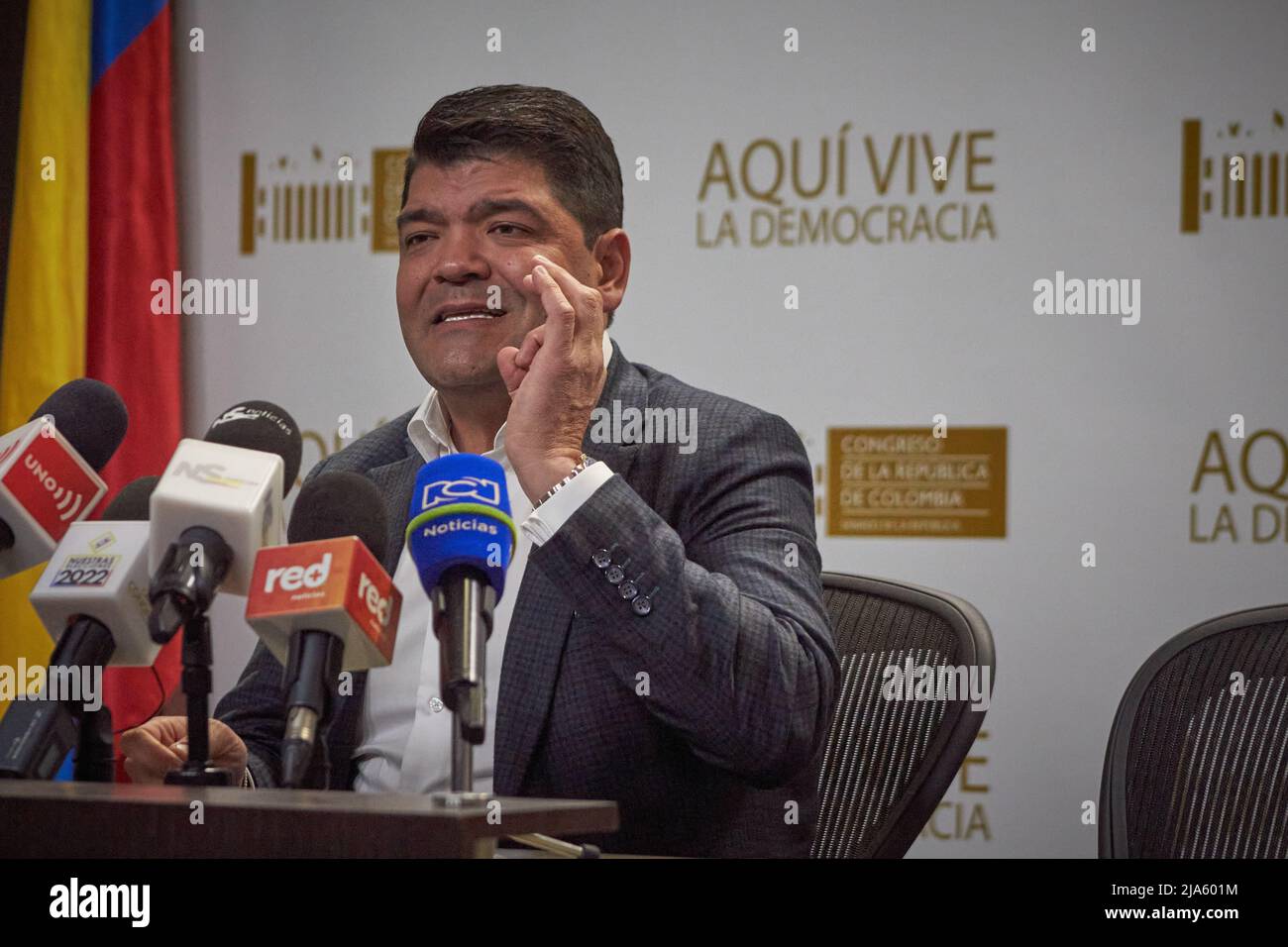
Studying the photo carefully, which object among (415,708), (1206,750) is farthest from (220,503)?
(1206,750)

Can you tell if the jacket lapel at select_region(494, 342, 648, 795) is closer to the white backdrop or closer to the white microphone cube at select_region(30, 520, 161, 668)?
the white microphone cube at select_region(30, 520, 161, 668)

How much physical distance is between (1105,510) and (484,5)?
1.87m

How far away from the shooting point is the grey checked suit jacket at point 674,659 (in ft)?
4.88

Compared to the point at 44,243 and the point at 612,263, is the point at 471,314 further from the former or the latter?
the point at 44,243

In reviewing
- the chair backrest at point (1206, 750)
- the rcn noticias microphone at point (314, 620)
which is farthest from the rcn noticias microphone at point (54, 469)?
the chair backrest at point (1206, 750)

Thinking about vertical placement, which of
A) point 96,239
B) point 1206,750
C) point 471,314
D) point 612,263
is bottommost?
point 1206,750

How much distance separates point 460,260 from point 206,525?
859 millimetres

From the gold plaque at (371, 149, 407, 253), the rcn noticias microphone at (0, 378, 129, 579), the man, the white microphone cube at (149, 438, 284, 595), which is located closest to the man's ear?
the man

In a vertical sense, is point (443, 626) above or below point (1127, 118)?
below

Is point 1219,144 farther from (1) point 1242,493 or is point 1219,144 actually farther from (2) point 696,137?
(2) point 696,137

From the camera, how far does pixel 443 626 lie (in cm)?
106

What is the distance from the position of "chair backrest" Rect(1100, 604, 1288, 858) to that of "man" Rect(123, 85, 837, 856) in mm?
386

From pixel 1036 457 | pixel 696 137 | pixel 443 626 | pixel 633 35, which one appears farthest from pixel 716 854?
pixel 633 35

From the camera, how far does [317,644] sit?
3.55ft
